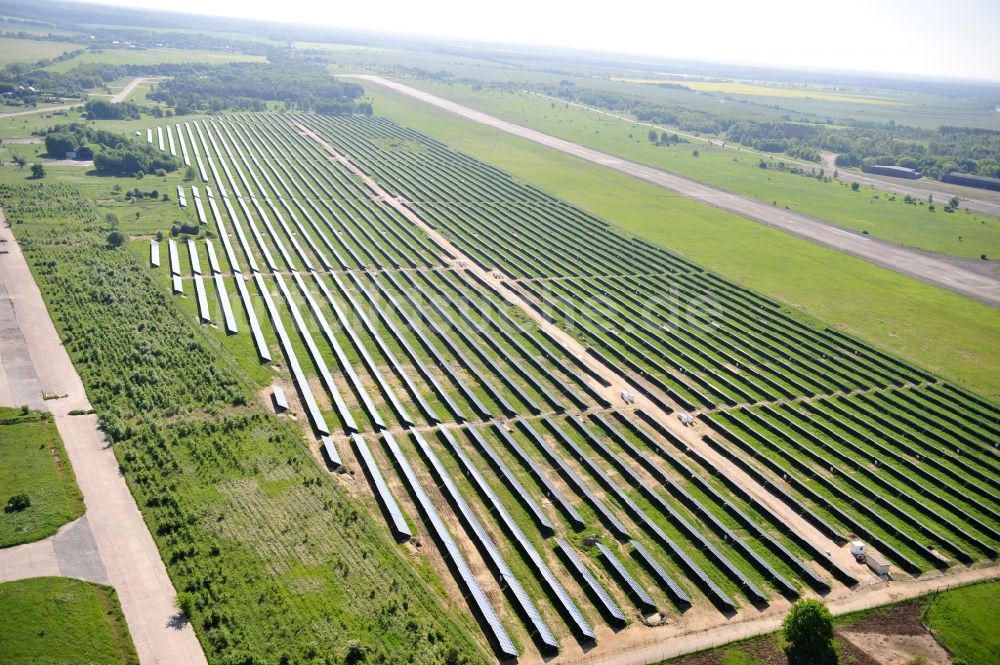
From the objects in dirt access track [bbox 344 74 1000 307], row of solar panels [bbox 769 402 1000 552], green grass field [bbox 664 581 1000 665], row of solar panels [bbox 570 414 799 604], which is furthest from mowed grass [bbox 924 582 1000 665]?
dirt access track [bbox 344 74 1000 307]

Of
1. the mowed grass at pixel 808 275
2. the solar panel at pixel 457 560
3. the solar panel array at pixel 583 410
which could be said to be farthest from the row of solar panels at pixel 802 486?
the mowed grass at pixel 808 275

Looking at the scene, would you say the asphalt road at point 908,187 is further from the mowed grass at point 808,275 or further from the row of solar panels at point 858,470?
the row of solar panels at point 858,470

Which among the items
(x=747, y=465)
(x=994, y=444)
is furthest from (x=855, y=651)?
(x=994, y=444)

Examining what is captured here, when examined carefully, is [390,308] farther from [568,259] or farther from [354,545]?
[354,545]

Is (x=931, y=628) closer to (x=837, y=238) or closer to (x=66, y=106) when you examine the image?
(x=837, y=238)

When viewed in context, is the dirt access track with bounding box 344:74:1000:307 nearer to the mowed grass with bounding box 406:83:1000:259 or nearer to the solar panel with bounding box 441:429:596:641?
the mowed grass with bounding box 406:83:1000:259

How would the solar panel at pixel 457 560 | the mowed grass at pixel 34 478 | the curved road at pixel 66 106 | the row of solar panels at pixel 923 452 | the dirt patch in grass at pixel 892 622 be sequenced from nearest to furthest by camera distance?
the solar panel at pixel 457 560, the dirt patch in grass at pixel 892 622, the mowed grass at pixel 34 478, the row of solar panels at pixel 923 452, the curved road at pixel 66 106

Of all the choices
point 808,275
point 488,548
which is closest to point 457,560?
point 488,548
